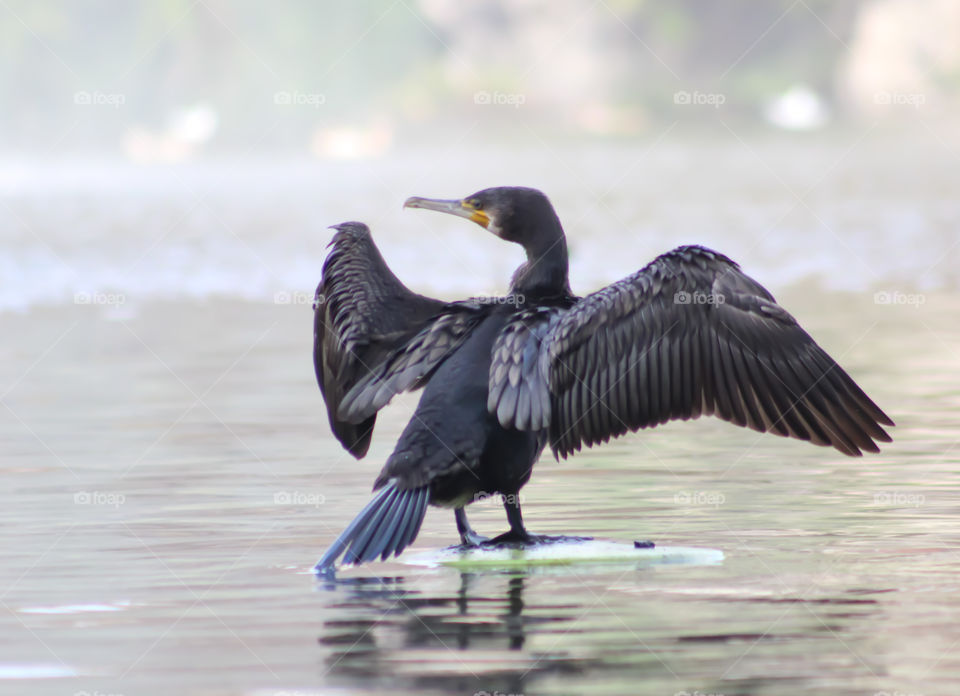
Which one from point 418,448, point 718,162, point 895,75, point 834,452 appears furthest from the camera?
point 895,75

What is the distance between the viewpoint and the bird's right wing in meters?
7.64

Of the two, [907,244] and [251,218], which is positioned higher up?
[251,218]

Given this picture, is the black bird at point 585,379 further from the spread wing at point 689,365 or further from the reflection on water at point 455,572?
the reflection on water at point 455,572

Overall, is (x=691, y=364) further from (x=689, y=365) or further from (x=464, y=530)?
(x=464, y=530)

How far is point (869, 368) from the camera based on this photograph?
12.6 meters

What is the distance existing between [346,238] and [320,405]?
3822 millimetres

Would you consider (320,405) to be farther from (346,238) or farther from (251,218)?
(251,218)

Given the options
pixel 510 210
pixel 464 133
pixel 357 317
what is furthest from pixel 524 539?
pixel 464 133

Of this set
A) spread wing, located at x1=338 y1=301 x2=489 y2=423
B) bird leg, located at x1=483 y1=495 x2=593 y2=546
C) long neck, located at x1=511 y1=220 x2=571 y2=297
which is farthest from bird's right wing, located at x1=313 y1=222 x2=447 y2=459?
bird leg, located at x1=483 y1=495 x2=593 y2=546

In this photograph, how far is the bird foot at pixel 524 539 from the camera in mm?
6965

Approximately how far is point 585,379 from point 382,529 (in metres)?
0.98

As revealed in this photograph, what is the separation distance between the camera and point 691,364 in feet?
22.9

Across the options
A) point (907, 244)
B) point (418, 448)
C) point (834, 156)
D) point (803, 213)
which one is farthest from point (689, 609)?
point (834, 156)

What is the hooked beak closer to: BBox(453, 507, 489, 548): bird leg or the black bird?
the black bird
